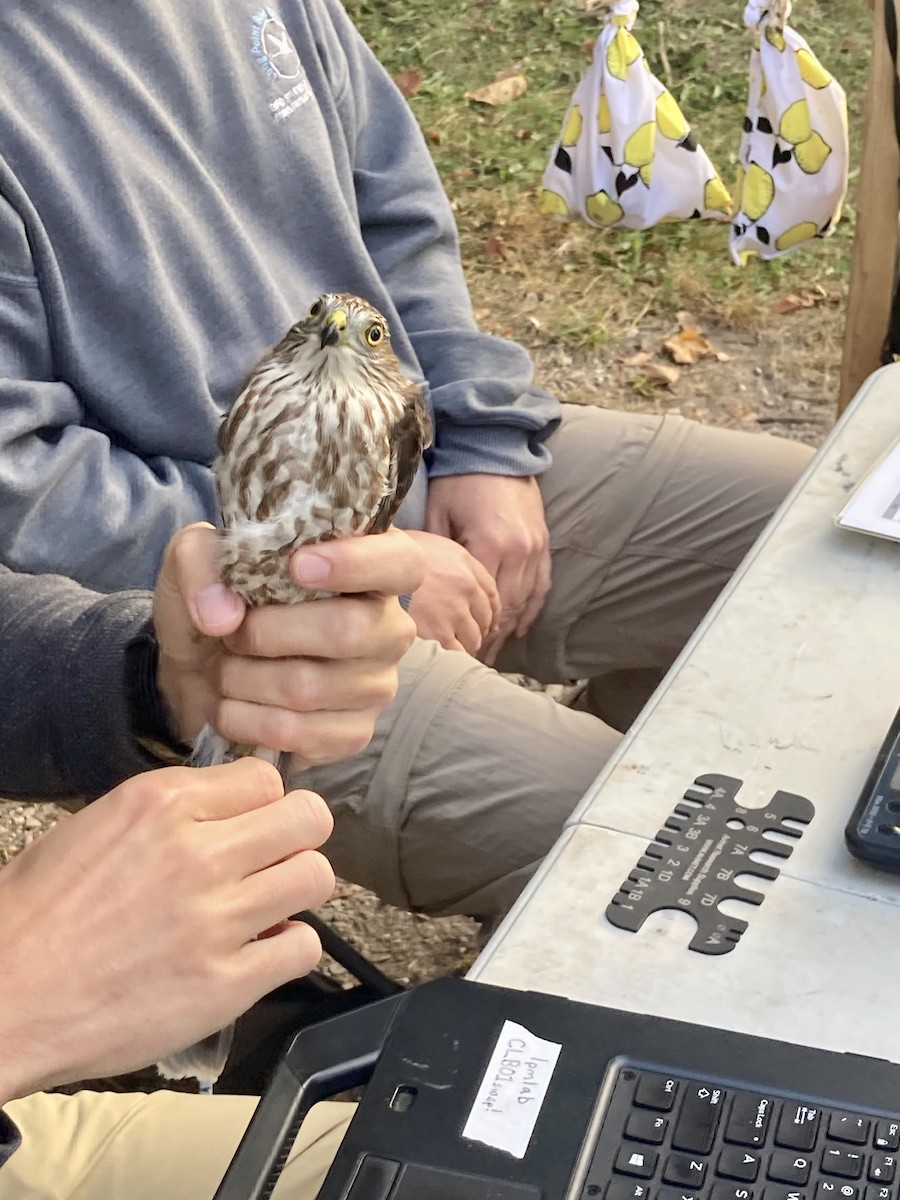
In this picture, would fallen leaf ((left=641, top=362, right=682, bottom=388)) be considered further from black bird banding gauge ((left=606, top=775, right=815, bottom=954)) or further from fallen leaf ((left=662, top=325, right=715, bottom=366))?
black bird banding gauge ((left=606, top=775, right=815, bottom=954))

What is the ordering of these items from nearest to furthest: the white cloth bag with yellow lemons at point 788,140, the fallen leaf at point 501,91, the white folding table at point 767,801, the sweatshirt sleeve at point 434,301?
1. the white folding table at point 767,801
2. the sweatshirt sleeve at point 434,301
3. the white cloth bag with yellow lemons at point 788,140
4. the fallen leaf at point 501,91

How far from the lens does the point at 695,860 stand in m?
1.13

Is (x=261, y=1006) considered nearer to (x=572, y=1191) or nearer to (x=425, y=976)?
(x=425, y=976)

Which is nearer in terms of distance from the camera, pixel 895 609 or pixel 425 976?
pixel 895 609

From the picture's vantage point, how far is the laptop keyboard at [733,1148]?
88 cm

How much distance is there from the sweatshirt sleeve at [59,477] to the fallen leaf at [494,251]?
10.4 ft

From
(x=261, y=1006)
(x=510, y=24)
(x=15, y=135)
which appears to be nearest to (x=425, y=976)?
(x=261, y=1006)

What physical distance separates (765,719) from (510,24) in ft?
17.5

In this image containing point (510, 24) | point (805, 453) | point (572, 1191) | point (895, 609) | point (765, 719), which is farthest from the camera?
point (510, 24)

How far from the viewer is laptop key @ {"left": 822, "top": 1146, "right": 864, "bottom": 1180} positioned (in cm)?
88

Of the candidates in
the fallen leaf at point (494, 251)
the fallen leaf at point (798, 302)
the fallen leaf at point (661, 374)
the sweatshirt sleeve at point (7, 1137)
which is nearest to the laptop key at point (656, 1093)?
the sweatshirt sleeve at point (7, 1137)

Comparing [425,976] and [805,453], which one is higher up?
[805,453]

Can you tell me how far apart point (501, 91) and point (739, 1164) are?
17.1ft

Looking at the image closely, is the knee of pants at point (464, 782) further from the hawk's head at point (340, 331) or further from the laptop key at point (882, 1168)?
the laptop key at point (882, 1168)
